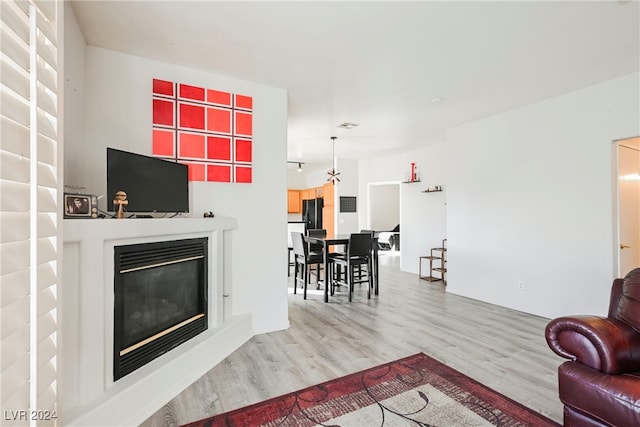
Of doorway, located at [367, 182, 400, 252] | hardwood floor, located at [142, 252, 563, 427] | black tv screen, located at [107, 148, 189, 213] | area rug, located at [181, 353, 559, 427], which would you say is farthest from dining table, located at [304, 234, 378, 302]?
doorway, located at [367, 182, 400, 252]

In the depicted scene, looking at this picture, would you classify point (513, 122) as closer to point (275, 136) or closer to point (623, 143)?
point (623, 143)

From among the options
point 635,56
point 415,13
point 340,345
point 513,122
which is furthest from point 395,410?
point 513,122

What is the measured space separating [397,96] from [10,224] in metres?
3.63

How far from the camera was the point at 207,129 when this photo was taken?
3.01 m

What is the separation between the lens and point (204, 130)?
3.00 metres

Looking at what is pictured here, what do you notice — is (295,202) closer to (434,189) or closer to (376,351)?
(434,189)

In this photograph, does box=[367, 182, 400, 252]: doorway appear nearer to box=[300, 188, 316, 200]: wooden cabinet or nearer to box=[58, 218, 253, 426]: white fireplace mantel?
box=[300, 188, 316, 200]: wooden cabinet

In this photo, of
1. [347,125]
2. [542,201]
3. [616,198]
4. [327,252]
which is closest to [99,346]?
[327,252]

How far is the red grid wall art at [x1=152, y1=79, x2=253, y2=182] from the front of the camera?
2.81 m

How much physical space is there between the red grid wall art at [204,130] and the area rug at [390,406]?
2.09 meters

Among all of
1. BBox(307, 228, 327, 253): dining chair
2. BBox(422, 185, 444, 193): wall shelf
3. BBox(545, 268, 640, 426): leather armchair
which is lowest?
BBox(545, 268, 640, 426): leather armchair

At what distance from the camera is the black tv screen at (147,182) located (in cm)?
209

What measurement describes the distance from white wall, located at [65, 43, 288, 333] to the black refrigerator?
5.06m

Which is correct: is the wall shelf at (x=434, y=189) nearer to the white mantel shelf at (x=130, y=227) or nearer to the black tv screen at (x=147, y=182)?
the white mantel shelf at (x=130, y=227)
